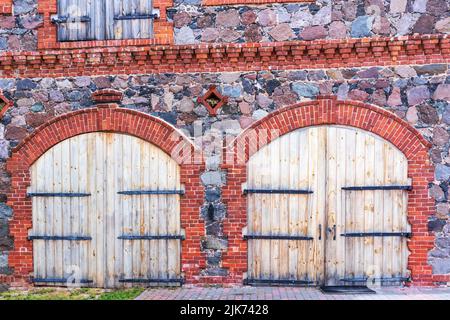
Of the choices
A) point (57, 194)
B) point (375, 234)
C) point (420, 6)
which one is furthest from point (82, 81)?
point (420, 6)

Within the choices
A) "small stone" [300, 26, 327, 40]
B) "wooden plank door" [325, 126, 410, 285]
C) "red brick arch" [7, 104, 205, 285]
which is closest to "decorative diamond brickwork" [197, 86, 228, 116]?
"red brick arch" [7, 104, 205, 285]

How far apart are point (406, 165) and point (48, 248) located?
19.9 feet

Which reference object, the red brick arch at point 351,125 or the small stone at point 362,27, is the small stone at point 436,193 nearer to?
the red brick arch at point 351,125

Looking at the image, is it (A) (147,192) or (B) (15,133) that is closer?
(A) (147,192)

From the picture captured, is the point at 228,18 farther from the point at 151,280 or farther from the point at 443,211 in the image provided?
the point at 443,211

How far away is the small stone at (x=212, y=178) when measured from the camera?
686 cm

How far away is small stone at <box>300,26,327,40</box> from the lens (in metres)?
6.72

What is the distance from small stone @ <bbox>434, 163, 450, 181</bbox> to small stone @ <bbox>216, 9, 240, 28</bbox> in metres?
3.97

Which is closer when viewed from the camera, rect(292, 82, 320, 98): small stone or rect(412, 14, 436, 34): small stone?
rect(412, 14, 436, 34): small stone

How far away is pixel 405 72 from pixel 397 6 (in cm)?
106

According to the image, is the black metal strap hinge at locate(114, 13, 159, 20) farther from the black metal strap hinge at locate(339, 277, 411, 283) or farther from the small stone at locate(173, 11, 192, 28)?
the black metal strap hinge at locate(339, 277, 411, 283)

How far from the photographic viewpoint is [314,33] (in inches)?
265

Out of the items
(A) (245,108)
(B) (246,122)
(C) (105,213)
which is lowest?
(C) (105,213)

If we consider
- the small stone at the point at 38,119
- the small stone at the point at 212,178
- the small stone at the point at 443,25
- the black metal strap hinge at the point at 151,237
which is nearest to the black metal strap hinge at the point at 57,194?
the black metal strap hinge at the point at 151,237
